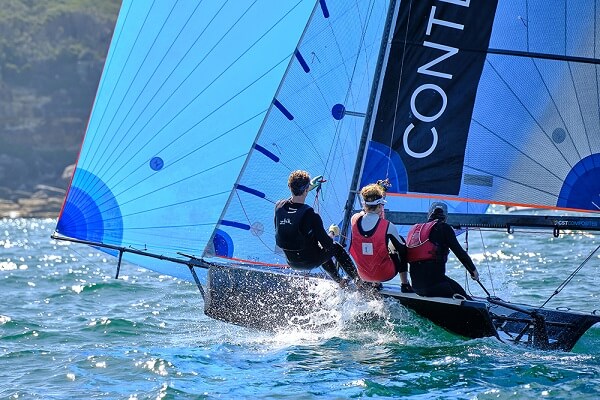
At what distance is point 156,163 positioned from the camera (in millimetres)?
8633

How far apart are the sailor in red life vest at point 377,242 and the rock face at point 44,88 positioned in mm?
45199

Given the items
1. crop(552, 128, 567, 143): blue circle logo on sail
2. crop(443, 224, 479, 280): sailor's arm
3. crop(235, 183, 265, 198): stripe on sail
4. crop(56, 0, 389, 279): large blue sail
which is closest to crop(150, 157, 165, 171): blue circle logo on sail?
crop(56, 0, 389, 279): large blue sail

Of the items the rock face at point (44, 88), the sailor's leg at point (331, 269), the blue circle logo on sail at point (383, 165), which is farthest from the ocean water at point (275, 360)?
the rock face at point (44, 88)

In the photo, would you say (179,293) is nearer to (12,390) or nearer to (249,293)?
(249,293)

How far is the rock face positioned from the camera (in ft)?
188

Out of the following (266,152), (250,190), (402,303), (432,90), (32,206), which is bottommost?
(32,206)

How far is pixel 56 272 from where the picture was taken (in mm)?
15078

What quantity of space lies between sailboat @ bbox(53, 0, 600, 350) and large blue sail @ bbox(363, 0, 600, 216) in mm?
10

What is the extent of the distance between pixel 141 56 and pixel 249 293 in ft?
7.47

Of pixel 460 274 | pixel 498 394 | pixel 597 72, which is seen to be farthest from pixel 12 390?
pixel 460 274

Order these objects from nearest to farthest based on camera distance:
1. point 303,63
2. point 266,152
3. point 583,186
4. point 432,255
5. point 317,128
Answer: point 432,255 → point 583,186 → point 266,152 → point 303,63 → point 317,128

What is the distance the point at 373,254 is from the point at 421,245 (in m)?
0.32

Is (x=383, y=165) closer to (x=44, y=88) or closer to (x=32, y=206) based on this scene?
(x=32, y=206)

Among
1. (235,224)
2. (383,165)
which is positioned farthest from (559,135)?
(235,224)
